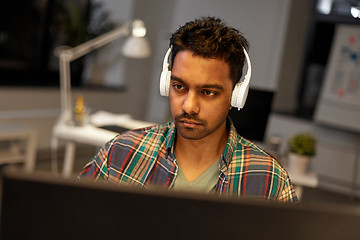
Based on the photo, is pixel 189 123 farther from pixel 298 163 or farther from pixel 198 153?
pixel 298 163

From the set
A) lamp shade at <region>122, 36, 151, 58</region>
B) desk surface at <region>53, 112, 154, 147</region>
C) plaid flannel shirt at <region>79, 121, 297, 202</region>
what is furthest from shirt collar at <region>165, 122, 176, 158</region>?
lamp shade at <region>122, 36, 151, 58</region>

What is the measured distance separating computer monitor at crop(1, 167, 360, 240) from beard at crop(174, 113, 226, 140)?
58cm

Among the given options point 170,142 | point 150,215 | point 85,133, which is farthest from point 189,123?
point 85,133

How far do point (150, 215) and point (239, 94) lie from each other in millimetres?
722

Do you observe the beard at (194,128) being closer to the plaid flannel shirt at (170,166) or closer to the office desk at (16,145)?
the plaid flannel shirt at (170,166)

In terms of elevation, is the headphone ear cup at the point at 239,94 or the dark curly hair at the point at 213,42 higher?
the dark curly hair at the point at 213,42

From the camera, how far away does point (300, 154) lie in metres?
2.84

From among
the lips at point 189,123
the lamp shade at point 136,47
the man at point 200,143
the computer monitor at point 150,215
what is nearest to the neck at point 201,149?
the man at point 200,143

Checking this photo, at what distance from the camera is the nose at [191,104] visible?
1.02 m

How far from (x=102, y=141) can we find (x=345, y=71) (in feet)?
9.58

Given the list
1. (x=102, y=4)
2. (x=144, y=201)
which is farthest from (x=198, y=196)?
(x=102, y=4)

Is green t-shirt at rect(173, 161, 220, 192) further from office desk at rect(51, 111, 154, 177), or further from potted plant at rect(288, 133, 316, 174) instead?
office desk at rect(51, 111, 154, 177)

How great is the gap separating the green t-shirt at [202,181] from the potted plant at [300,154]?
5.90ft

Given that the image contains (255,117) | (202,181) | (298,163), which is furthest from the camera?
(255,117)
